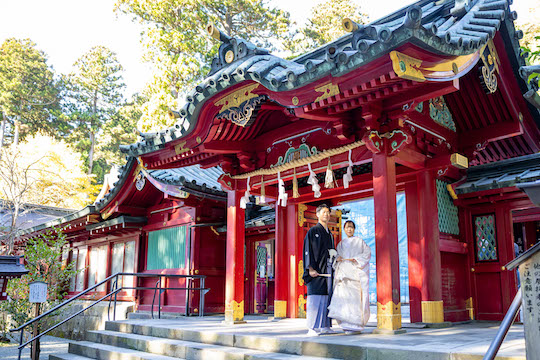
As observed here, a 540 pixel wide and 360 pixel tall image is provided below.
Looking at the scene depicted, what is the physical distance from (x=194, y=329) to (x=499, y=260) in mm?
4958

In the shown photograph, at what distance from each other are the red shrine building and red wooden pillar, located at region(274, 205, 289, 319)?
Result: 0.09 ft

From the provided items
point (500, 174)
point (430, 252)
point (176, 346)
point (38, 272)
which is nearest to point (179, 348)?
point (176, 346)

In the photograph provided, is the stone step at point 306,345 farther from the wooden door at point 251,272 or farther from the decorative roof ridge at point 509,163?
the wooden door at point 251,272

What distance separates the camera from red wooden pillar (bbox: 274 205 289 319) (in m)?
8.98

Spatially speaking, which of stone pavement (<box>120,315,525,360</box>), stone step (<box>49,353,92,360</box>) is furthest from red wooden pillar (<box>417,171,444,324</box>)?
stone step (<box>49,353,92,360</box>)

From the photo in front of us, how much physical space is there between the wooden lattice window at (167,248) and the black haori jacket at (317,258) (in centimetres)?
610

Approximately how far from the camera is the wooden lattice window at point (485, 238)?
7.62m

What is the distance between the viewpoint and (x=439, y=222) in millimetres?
7234

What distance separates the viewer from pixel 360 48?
4.93 meters

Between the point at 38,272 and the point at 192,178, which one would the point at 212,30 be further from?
the point at 38,272

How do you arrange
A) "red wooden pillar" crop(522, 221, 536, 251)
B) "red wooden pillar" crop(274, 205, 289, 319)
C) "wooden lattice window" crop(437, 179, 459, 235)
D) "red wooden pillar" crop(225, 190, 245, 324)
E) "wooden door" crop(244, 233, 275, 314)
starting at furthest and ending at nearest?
"wooden door" crop(244, 233, 275, 314)
"red wooden pillar" crop(522, 221, 536, 251)
"red wooden pillar" crop(274, 205, 289, 319)
"red wooden pillar" crop(225, 190, 245, 324)
"wooden lattice window" crop(437, 179, 459, 235)

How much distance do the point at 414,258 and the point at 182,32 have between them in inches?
704

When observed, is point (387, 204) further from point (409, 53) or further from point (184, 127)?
point (184, 127)

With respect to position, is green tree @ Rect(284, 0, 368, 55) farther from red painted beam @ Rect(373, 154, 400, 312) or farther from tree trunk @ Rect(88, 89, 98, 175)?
red painted beam @ Rect(373, 154, 400, 312)
